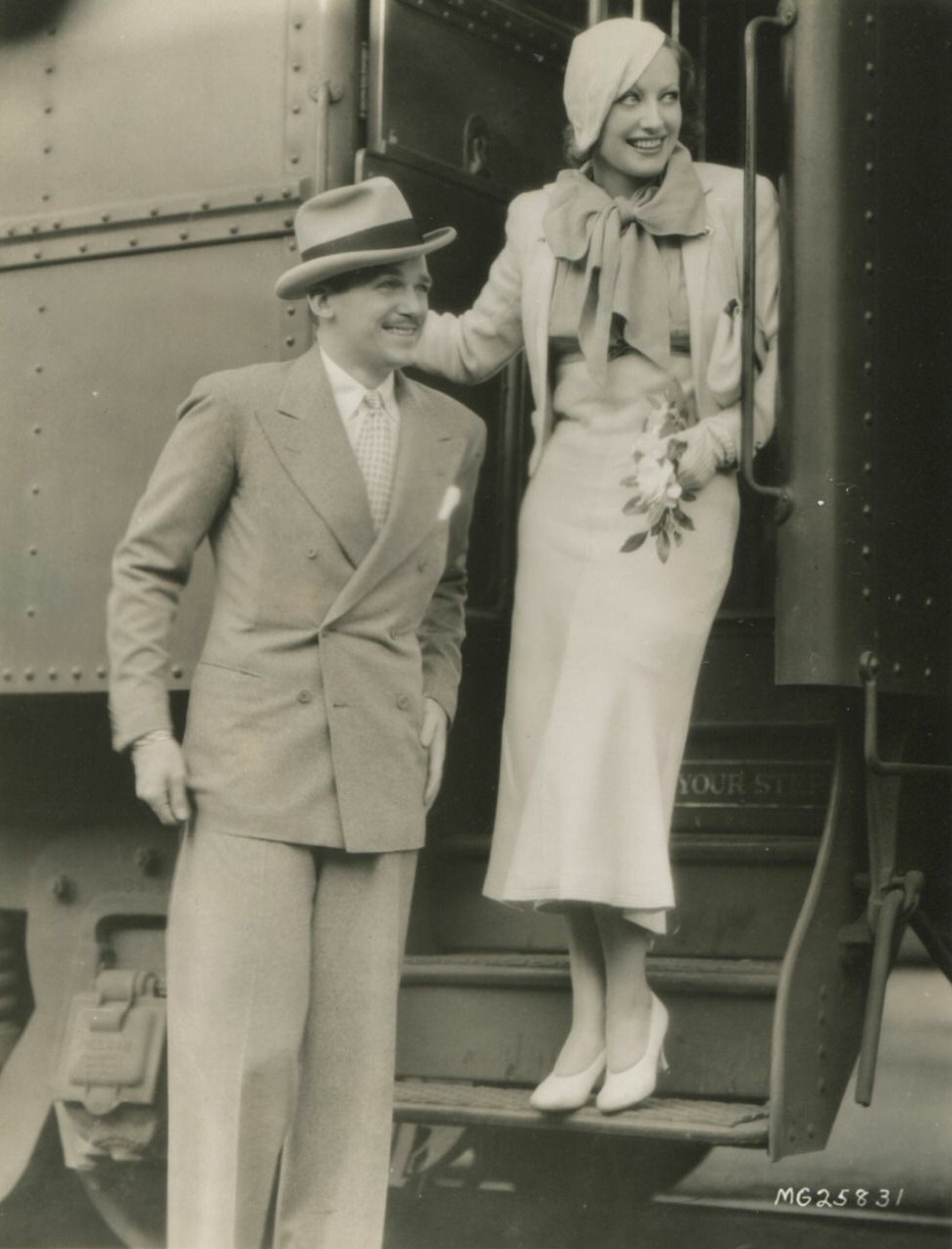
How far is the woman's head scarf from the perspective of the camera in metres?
3.78

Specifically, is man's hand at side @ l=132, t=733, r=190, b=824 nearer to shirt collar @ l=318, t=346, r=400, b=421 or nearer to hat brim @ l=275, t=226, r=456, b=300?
shirt collar @ l=318, t=346, r=400, b=421

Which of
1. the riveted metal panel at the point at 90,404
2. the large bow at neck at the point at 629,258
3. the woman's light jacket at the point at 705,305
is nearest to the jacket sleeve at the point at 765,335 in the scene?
the woman's light jacket at the point at 705,305

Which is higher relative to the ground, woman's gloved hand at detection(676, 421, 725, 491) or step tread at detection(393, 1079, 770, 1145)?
woman's gloved hand at detection(676, 421, 725, 491)

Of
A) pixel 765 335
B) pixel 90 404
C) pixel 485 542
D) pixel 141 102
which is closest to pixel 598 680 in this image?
pixel 765 335

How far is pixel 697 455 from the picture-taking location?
378cm

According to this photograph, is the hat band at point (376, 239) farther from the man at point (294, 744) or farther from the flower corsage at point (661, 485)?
the flower corsage at point (661, 485)

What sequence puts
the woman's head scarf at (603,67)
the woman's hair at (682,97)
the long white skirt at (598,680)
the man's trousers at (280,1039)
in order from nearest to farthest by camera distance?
the man's trousers at (280,1039) < the long white skirt at (598,680) < the woman's head scarf at (603,67) < the woman's hair at (682,97)

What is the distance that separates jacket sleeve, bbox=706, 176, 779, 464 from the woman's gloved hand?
0.02 m

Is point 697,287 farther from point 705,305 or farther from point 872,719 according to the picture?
point 872,719

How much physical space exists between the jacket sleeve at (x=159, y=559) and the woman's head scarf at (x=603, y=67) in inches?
35.1

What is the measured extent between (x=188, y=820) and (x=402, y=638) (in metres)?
0.44

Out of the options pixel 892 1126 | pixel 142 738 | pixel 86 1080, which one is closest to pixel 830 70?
pixel 142 738

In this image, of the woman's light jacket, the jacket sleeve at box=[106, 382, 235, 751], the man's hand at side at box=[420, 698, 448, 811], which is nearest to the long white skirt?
the woman's light jacket

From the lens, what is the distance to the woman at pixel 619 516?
3699 mm
